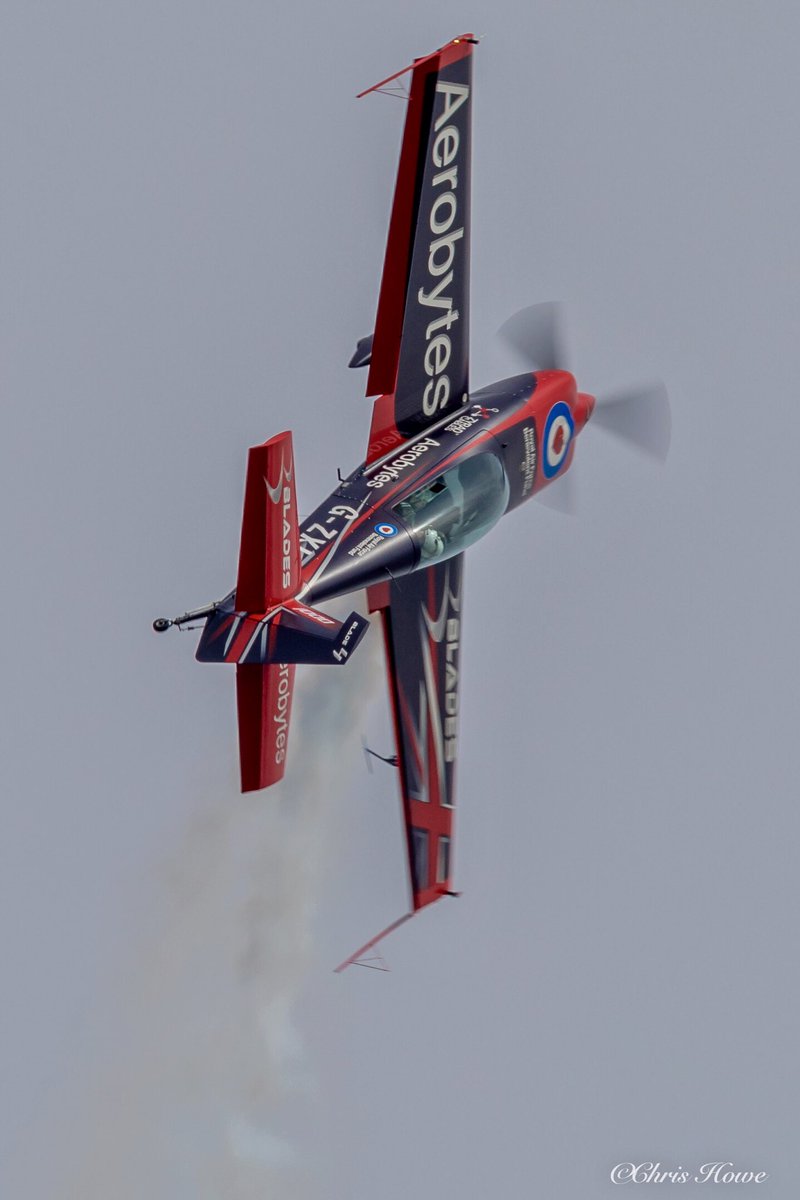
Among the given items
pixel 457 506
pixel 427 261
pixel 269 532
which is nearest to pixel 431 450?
pixel 457 506

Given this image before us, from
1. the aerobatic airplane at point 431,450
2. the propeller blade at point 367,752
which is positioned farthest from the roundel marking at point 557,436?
the propeller blade at point 367,752

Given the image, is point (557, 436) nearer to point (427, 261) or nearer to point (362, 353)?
point (362, 353)

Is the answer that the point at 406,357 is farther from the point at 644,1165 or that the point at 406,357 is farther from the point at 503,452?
the point at 644,1165

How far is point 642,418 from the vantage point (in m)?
27.7

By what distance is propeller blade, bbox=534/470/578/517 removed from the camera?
28.1 m

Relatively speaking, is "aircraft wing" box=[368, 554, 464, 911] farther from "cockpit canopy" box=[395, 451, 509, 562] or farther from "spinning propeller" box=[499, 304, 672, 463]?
"spinning propeller" box=[499, 304, 672, 463]

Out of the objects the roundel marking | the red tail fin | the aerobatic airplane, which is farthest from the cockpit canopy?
the red tail fin

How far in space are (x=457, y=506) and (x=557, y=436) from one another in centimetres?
253

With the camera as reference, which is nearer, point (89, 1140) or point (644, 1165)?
point (89, 1140)

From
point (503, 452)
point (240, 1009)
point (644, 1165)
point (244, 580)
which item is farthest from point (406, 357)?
point (644, 1165)

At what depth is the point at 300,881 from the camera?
1104 inches

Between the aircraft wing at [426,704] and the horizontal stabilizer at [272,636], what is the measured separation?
164 inches

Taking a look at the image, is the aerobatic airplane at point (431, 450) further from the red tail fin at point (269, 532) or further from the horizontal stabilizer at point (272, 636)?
the horizontal stabilizer at point (272, 636)

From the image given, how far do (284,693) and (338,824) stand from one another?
227 inches
